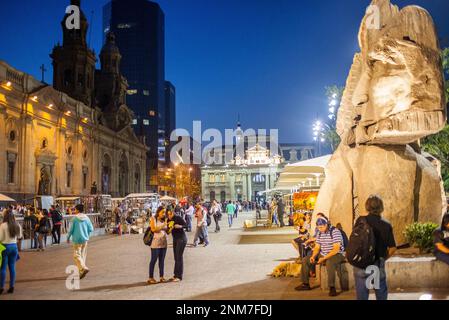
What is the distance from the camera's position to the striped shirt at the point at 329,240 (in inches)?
276

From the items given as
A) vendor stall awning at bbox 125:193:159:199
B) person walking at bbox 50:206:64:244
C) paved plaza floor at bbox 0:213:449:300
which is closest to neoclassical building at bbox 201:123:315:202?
vendor stall awning at bbox 125:193:159:199

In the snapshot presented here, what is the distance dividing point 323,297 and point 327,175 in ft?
10.2

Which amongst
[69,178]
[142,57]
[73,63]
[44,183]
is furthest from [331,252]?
[142,57]

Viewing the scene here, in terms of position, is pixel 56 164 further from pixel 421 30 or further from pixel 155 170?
pixel 155 170

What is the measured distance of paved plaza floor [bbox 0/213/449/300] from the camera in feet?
24.2

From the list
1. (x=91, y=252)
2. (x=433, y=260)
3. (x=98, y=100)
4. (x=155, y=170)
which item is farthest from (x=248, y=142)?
(x=433, y=260)

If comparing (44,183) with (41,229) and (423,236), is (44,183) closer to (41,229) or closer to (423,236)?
(41,229)

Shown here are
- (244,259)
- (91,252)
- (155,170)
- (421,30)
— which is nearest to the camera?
(421,30)

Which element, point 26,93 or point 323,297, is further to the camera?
point 26,93

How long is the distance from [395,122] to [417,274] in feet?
8.47

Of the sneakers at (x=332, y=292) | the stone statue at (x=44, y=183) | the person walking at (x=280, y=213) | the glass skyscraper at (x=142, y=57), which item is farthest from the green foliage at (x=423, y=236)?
the glass skyscraper at (x=142, y=57)

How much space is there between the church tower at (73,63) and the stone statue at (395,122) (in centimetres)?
5399

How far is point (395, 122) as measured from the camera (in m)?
7.61

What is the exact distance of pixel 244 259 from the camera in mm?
11875
